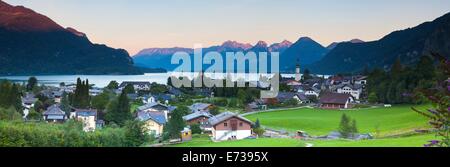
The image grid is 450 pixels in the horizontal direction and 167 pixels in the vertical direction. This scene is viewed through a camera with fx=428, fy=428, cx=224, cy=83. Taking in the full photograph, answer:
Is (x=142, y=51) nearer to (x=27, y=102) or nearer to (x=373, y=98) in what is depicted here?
(x=27, y=102)

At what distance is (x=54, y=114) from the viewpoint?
19.7 feet

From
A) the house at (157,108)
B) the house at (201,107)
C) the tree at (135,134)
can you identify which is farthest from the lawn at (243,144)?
the house at (201,107)

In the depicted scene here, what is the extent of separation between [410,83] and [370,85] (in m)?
0.50

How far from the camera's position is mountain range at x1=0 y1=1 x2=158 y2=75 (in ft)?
14.0

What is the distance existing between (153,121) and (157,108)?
0.19 metres

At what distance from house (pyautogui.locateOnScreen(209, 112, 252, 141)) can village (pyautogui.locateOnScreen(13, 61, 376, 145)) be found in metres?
0.02

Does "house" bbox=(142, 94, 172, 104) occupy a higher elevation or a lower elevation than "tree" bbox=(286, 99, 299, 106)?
higher

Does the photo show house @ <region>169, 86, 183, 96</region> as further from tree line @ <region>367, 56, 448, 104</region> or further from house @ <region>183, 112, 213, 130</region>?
tree line @ <region>367, 56, 448, 104</region>

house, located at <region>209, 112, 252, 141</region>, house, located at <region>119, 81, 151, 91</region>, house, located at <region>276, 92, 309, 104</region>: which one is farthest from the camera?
house, located at <region>276, 92, 309, 104</region>

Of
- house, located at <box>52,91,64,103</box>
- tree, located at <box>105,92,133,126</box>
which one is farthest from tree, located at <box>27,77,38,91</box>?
tree, located at <box>105,92,133,126</box>

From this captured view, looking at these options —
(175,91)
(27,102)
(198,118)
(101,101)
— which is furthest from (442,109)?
(27,102)

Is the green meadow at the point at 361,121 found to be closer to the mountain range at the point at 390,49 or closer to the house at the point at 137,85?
the mountain range at the point at 390,49
